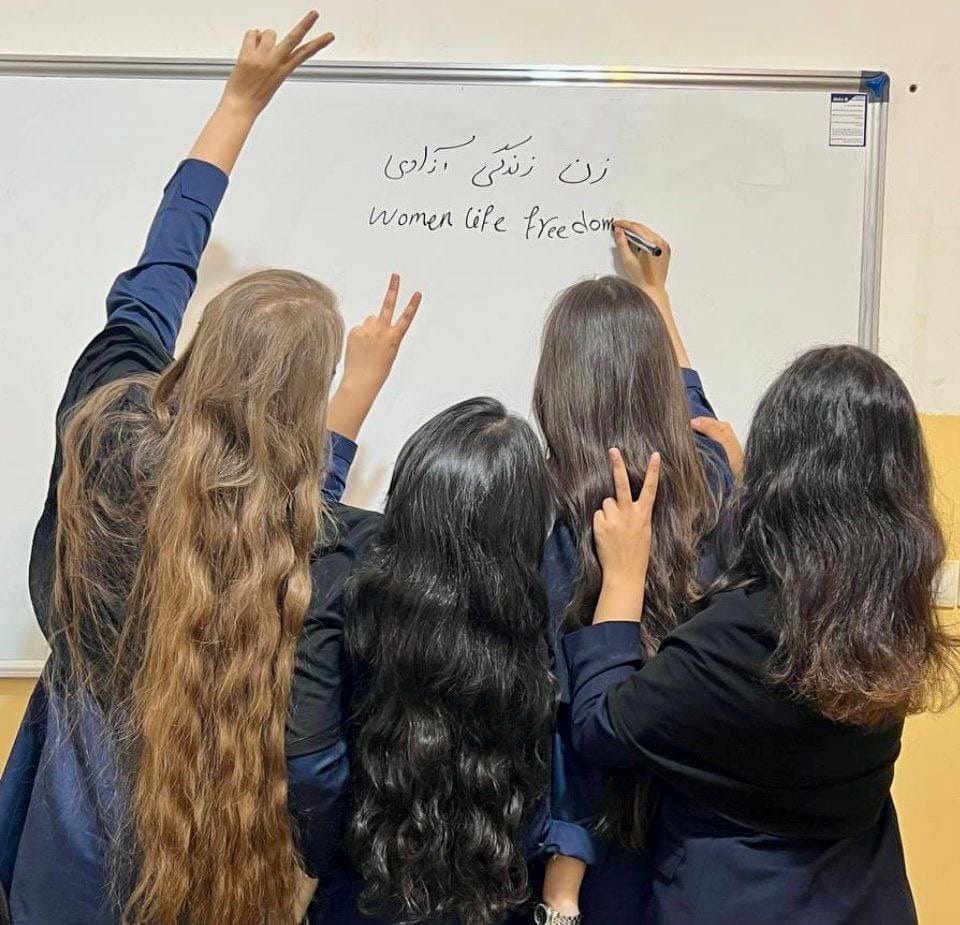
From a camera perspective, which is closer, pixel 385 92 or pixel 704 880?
pixel 704 880

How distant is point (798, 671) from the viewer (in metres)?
0.99

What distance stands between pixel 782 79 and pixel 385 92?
25.2 inches

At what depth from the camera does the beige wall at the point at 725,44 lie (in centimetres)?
162

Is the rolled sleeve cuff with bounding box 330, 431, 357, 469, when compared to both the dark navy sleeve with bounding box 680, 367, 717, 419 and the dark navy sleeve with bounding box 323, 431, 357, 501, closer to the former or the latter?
the dark navy sleeve with bounding box 323, 431, 357, 501

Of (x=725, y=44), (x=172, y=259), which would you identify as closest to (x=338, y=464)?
(x=172, y=259)

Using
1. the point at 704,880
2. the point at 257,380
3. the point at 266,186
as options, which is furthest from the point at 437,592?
→ the point at 266,186

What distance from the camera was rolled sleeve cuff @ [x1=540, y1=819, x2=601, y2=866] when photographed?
1140mm

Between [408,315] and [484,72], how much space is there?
425 millimetres

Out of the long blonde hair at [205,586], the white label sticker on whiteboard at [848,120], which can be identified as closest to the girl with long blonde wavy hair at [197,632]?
the long blonde hair at [205,586]

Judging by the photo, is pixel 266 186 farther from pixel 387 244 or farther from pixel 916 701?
pixel 916 701

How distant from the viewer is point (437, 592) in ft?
3.40

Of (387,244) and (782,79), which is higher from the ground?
(782,79)

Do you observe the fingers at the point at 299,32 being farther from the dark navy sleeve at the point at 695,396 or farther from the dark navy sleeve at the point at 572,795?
the dark navy sleeve at the point at 572,795

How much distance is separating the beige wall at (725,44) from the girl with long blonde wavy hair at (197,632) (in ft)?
2.06
